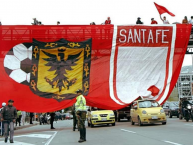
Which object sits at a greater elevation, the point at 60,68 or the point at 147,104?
the point at 60,68

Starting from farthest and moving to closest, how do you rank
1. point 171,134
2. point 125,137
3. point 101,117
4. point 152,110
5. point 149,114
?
point 101,117, point 152,110, point 149,114, point 171,134, point 125,137

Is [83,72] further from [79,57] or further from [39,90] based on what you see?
[39,90]

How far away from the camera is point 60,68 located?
24062 mm

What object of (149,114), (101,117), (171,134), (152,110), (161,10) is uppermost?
(161,10)

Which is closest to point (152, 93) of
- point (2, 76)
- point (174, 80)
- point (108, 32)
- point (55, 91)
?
point (174, 80)

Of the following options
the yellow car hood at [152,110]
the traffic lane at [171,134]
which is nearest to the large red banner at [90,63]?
the yellow car hood at [152,110]

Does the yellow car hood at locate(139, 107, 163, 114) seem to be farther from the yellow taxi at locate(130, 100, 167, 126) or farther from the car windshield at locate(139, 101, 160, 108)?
the car windshield at locate(139, 101, 160, 108)

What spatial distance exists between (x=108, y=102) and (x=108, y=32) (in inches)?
211

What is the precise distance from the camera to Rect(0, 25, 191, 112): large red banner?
2328 centimetres

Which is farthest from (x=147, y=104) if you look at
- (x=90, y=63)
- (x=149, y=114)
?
(x=90, y=63)

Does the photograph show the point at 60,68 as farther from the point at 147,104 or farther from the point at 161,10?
the point at 161,10

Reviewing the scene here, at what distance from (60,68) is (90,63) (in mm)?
2238

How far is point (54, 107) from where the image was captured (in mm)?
22875

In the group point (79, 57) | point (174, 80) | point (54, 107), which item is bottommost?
point (54, 107)
